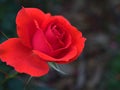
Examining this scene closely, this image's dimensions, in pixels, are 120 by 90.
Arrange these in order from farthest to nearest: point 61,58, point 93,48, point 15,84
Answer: point 93,48, point 15,84, point 61,58

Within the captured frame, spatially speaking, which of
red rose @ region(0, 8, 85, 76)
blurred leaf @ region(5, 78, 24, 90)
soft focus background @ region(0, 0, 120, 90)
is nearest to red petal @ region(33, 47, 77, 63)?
red rose @ region(0, 8, 85, 76)

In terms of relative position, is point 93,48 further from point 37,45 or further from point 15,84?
point 37,45

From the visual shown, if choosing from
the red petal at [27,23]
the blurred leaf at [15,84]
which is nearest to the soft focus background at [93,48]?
the blurred leaf at [15,84]

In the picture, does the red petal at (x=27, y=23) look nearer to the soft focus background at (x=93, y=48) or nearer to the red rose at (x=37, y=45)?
the red rose at (x=37, y=45)

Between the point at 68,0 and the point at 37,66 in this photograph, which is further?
the point at 68,0

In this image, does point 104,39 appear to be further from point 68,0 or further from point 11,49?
point 11,49

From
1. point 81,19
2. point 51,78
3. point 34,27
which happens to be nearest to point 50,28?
point 34,27

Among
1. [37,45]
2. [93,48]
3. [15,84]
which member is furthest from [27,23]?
[93,48]
